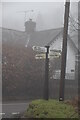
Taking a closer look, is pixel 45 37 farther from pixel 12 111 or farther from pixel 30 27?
pixel 12 111

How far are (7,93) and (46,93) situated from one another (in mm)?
14350

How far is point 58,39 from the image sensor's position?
4609 centimetres

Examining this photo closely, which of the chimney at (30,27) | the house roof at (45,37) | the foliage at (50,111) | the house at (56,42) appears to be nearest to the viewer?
the foliage at (50,111)

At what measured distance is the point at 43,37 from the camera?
48.2 meters

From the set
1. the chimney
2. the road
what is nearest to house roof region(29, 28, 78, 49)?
the chimney

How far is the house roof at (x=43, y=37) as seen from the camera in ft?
149

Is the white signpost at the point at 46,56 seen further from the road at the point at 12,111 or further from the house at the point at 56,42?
the house at the point at 56,42

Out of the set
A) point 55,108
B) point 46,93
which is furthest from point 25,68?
point 55,108

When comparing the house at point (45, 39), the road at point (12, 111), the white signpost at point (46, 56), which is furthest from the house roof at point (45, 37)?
the white signpost at point (46, 56)

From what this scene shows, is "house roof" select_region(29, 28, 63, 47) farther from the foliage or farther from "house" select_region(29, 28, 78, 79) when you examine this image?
the foliage

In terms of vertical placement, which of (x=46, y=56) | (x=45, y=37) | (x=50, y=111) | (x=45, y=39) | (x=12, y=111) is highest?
(x=45, y=37)

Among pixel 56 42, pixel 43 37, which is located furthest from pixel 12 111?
pixel 43 37

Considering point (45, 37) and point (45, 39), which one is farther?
point (45, 37)

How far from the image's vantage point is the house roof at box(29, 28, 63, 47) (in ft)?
149
